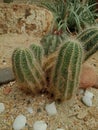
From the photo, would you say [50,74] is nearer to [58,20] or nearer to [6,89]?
[6,89]

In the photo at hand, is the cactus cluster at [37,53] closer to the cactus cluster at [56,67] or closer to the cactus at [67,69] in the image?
the cactus cluster at [56,67]

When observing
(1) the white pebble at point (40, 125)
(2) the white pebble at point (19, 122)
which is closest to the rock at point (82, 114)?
(1) the white pebble at point (40, 125)

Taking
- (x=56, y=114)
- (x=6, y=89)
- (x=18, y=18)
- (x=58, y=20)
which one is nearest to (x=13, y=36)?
(x=18, y=18)

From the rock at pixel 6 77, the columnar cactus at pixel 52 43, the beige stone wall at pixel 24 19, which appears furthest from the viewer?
the beige stone wall at pixel 24 19

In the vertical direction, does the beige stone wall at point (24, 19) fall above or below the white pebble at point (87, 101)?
above

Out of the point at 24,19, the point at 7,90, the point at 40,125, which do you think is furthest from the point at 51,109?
the point at 24,19

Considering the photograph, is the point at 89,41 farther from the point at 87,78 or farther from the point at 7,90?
the point at 7,90

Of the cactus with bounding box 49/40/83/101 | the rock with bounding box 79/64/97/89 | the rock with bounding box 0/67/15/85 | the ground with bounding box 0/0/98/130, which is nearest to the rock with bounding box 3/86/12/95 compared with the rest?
the ground with bounding box 0/0/98/130
